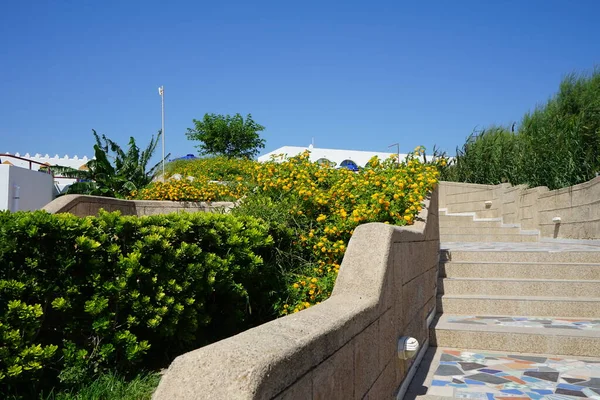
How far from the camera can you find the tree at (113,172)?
50.6 feet

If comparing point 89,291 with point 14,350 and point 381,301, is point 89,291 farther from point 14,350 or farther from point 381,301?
point 381,301

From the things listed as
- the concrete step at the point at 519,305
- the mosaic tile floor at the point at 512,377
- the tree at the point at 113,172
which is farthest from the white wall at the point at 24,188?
the mosaic tile floor at the point at 512,377

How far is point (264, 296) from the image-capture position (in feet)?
16.9

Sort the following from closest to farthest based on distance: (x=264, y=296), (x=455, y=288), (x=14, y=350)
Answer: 1. (x=14, y=350)
2. (x=264, y=296)
3. (x=455, y=288)

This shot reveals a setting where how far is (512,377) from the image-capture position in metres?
4.29

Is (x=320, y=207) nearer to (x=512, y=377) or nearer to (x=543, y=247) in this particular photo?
(x=512, y=377)

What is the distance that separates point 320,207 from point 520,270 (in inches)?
111

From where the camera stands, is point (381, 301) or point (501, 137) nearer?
point (381, 301)

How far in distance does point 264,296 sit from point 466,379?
206 cm

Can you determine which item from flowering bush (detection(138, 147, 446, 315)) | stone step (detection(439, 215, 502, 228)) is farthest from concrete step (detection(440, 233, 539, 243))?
flowering bush (detection(138, 147, 446, 315))

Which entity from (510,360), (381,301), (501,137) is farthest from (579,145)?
(381,301)

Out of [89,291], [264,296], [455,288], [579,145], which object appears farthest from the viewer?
[579,145]

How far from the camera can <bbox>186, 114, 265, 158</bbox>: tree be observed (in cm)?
3638

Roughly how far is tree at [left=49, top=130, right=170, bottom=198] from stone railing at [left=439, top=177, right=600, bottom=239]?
34.6ft
